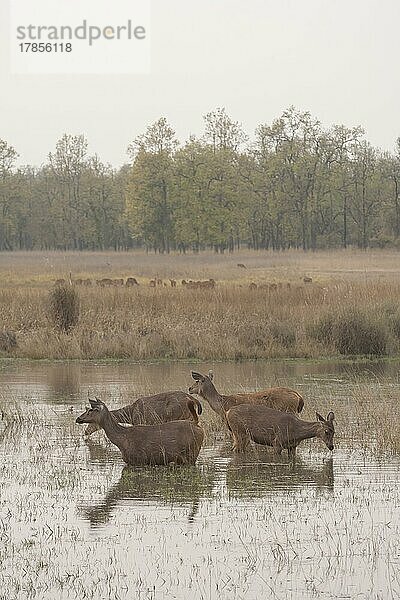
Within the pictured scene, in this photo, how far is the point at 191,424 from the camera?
13000mm

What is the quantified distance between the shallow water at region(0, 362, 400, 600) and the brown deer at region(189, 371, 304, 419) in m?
0.49

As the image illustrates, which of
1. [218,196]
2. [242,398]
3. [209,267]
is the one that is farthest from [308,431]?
[218,196]

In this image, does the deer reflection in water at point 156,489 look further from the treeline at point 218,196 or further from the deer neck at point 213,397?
the treeline at point 218,196

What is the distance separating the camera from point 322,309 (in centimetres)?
2880

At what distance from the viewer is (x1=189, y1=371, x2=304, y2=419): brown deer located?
15.0 m

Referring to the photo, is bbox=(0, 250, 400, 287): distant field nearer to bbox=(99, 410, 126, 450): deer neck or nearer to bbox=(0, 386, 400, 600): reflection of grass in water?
bbox=(99, 410, 126, 450): deer neck

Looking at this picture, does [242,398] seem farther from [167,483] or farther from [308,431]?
[167,483]

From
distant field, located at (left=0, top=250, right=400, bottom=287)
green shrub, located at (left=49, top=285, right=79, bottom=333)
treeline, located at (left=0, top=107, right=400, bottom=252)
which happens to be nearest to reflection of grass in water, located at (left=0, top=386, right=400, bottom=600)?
green shrub, located at (left=49, top=285, right=79, bottom=333)

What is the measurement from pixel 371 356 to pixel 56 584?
1892cm

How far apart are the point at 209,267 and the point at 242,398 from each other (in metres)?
43.4

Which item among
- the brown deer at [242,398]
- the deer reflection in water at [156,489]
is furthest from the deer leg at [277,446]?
the brown deer at [242,398]

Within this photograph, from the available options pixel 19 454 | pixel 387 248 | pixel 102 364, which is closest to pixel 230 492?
pixel 19 454

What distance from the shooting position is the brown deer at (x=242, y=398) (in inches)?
590

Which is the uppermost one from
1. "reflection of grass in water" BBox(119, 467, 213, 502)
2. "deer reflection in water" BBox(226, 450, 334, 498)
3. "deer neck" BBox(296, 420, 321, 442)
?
"deer neck" BBox(296, 420, 321, 442)
